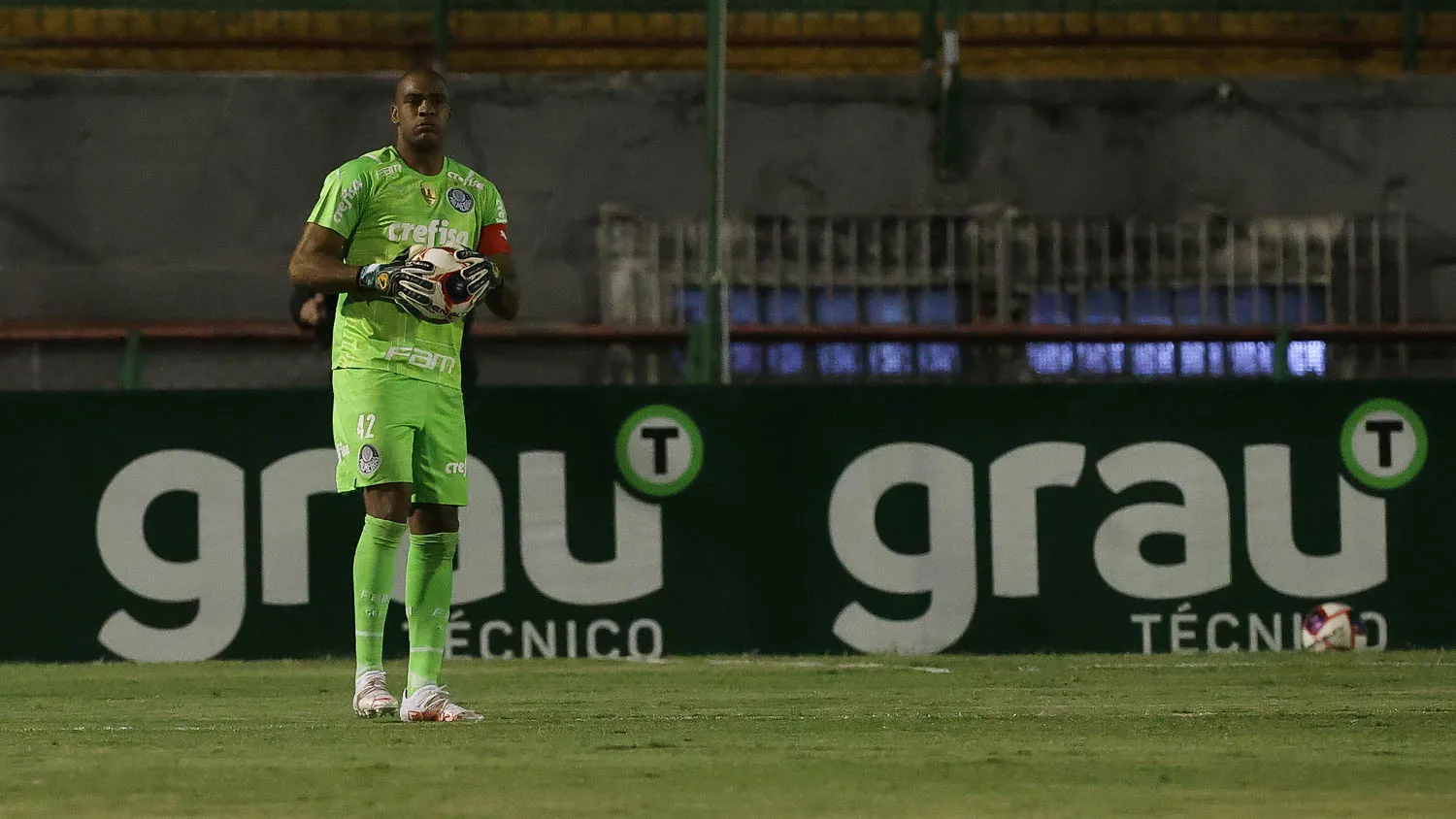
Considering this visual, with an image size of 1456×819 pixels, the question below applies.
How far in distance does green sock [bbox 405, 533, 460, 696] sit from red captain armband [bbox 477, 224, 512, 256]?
0.93m

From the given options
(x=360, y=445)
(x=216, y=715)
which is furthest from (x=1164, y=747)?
(x=216, y=715)

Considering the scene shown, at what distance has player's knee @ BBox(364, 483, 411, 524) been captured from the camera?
270 inches

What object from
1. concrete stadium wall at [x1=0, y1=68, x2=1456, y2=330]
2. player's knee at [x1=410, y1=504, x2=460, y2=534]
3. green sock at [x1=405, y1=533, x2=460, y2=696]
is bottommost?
green sock at [x1=405, y1=533, x2=460, y2=696]

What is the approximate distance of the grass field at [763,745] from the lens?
4.70m

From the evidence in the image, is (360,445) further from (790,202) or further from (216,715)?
(790,202)

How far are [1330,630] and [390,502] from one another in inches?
215

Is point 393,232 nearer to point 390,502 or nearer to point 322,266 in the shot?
point 322,266

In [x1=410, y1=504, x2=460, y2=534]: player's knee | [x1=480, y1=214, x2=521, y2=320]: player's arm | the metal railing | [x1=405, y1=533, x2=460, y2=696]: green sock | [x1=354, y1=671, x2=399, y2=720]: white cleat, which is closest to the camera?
[x1=405, y1=533, x2=460, y2=696]: green sock

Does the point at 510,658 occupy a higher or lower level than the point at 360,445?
lower

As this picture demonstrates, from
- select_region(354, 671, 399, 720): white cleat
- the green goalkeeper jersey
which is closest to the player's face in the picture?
the green goalkeeper jersey

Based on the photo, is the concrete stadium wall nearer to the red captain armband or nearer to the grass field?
the grass field

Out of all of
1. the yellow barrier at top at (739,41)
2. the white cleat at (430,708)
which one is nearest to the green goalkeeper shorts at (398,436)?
the white cleat at (430,708)

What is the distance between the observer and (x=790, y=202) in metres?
15.8

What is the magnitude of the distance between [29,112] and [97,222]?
0.89 meters
